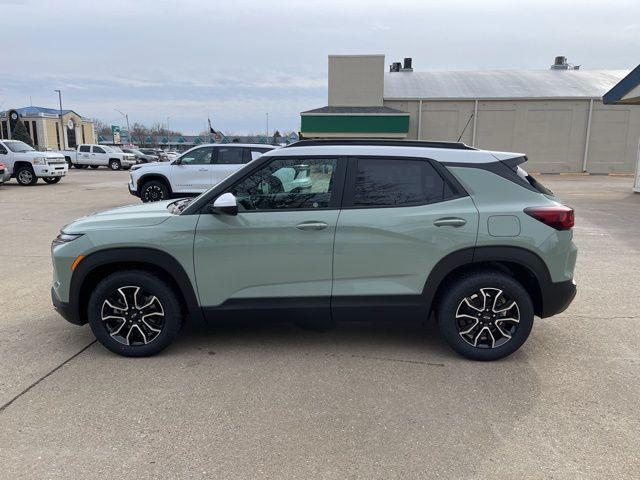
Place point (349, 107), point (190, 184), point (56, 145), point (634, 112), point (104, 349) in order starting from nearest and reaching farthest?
point (104, 349) < point (190, 184) < point (634, 112) < point (349, 107) < point (56, 145)

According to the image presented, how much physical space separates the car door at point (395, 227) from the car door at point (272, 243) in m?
0.13

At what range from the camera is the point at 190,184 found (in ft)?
42.3

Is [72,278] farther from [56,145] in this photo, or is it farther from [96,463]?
[56,145]

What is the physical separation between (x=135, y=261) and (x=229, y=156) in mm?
9298

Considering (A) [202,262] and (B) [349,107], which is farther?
(B) [349,107]

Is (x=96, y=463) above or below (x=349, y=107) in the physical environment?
below

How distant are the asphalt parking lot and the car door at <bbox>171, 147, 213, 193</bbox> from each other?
8.10 m

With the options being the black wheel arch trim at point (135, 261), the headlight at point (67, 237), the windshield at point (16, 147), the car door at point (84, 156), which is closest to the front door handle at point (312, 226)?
the black wheel arch trim at point (135, 261)

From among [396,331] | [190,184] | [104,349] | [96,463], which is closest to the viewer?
[96,463]

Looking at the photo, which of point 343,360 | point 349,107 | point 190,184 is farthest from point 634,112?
point 343,360

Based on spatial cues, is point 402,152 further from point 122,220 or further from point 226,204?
point 122,220

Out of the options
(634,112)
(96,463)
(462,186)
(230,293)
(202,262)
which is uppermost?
(634,112)

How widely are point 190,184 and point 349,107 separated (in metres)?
23.3

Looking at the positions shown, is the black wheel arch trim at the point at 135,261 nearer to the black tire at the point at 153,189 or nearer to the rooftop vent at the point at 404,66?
the black tire at the point at 153,189
